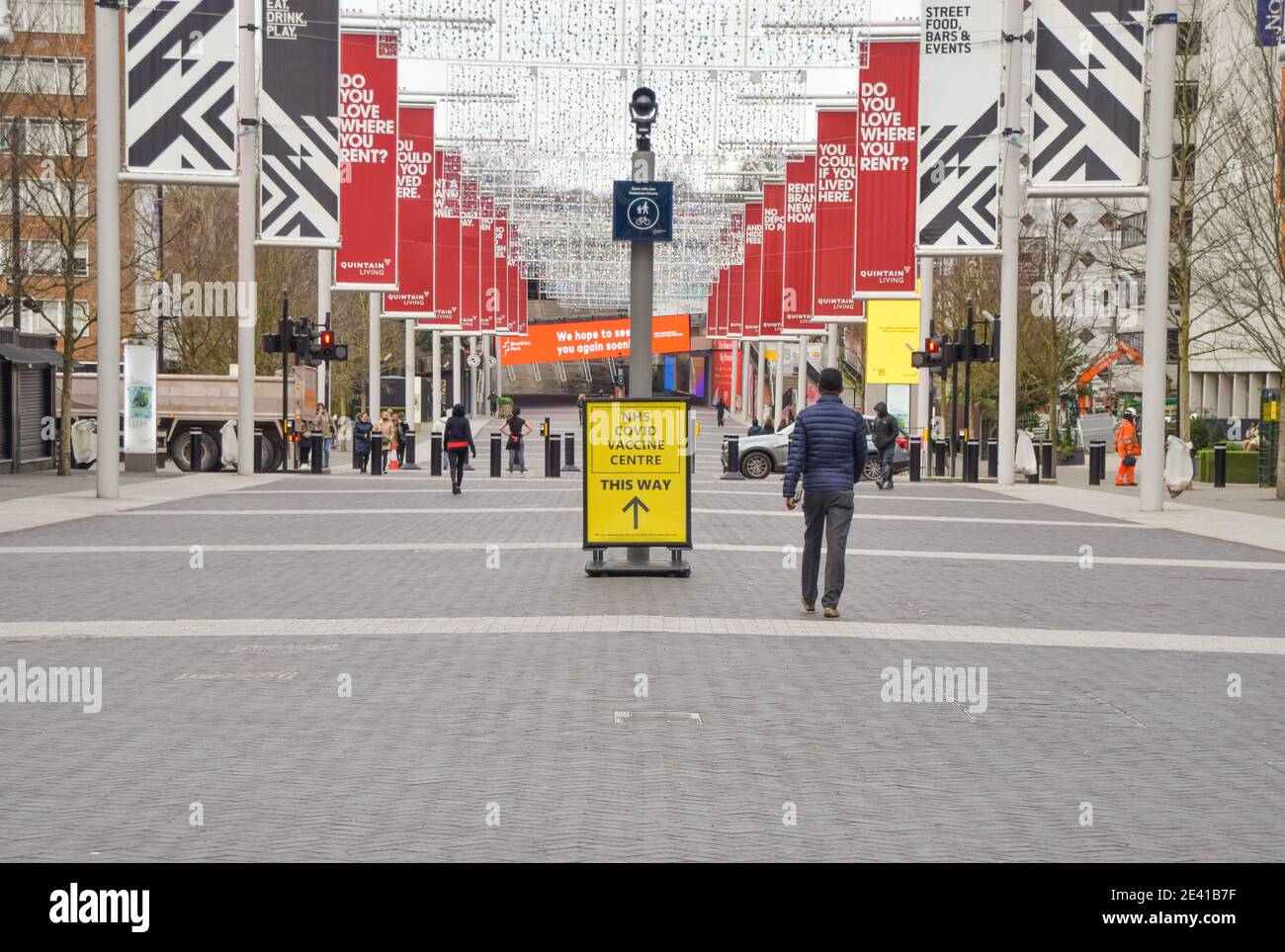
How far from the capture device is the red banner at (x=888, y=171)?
3466 centimetres

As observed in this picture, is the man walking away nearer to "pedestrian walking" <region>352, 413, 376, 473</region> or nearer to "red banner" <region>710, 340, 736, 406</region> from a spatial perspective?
"pedestrian walking" <region>352, 413, 376, 473</region>

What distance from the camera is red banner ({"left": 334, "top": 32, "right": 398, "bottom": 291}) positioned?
3478 centimetres

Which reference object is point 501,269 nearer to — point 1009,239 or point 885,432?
point 885,432

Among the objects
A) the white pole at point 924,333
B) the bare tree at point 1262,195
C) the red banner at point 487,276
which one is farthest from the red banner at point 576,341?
the bare tree at point 1262,195

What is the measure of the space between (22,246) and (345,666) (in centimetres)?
2967

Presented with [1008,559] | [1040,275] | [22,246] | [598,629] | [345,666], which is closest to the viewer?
[345,666]

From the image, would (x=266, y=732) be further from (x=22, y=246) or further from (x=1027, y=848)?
(x=22, y=246)

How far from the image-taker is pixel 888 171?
35.5m

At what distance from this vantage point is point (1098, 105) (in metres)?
25.8

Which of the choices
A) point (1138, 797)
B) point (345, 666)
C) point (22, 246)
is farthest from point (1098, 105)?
point (22, 246)

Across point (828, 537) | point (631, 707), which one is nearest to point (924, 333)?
point (828, 537)

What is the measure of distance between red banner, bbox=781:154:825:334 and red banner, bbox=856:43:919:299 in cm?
1213

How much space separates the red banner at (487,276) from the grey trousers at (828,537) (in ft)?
163

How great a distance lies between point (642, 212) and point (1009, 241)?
19.6 m
